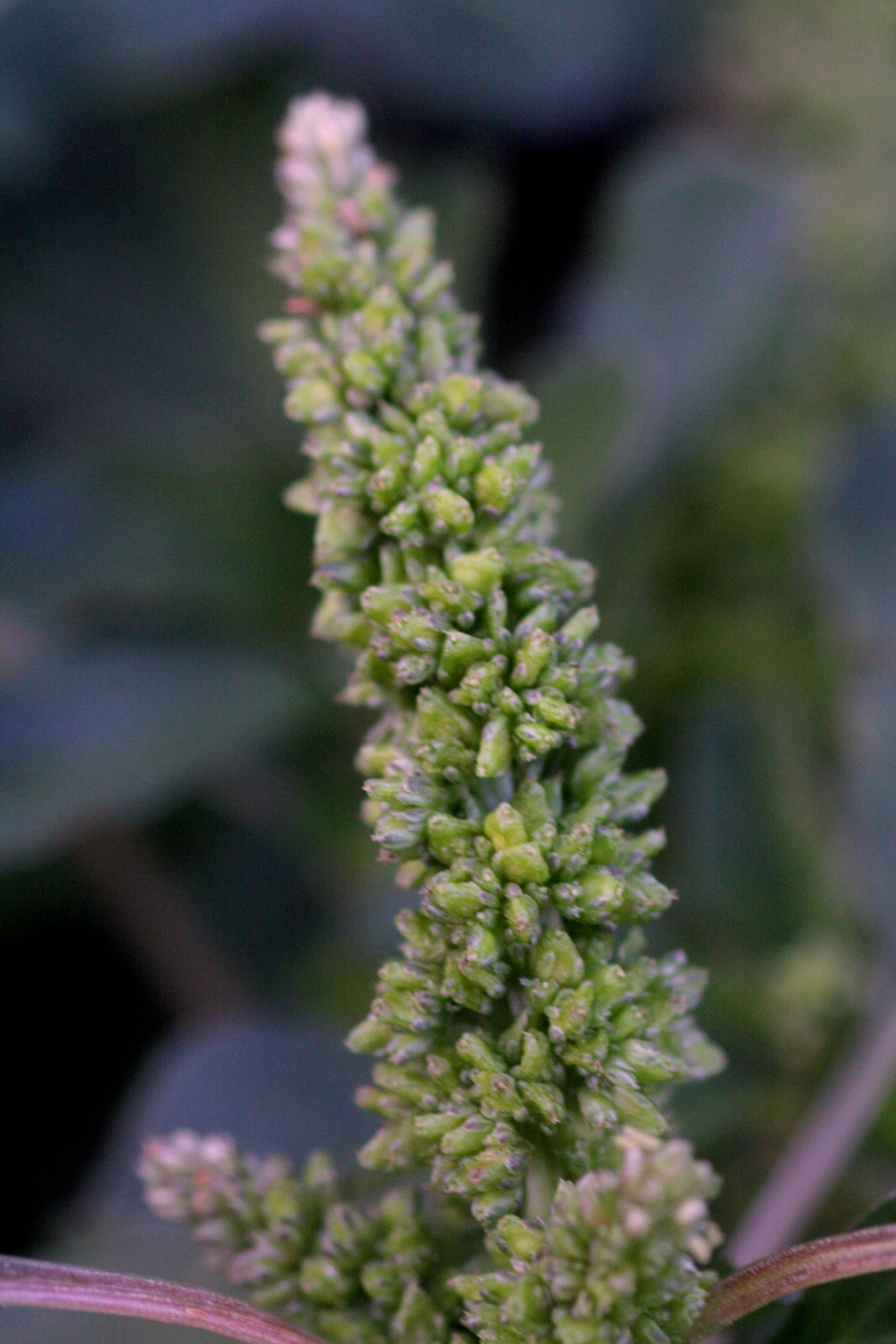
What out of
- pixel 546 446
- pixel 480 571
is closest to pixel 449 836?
pixel 480 571

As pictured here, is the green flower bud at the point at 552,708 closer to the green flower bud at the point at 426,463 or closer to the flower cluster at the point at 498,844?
the flower cluster at the point at 498,844

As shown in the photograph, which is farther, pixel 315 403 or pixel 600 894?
pixel 315 403

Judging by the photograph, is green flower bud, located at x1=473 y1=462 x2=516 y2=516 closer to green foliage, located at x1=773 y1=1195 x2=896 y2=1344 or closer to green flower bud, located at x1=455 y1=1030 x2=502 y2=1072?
green flower bud, located at x1=455 y1=1030 x2=502 y2=1072

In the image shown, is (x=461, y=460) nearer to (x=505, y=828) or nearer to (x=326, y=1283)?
(x=505, y=828)

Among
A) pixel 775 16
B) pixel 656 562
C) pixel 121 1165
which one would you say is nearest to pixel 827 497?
pixel 656 562

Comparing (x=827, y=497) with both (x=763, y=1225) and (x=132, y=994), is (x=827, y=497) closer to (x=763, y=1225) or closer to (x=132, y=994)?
(x=763, y=1225)
